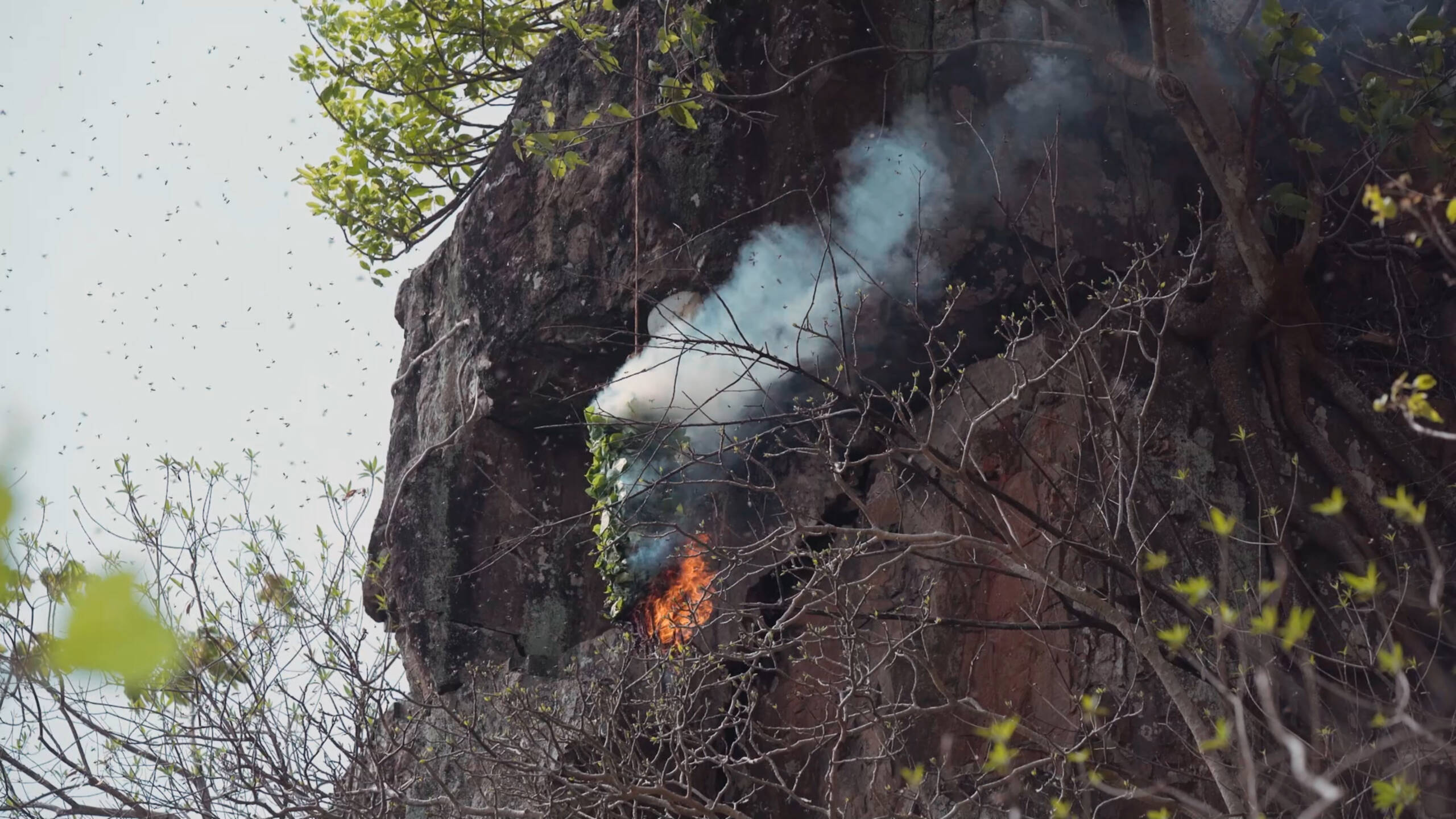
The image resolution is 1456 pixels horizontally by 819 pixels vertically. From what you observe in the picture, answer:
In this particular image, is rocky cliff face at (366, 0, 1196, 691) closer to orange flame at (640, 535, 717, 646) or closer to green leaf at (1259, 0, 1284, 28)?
orange flame at (640, 535, 717, 646)

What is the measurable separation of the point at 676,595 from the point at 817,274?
1.84m

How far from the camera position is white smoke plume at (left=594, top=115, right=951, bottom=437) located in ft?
19.7

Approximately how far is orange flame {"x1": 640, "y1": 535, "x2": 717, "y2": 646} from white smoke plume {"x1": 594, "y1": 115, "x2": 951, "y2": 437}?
2.44 ft

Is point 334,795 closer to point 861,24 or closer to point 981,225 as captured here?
point 981,225

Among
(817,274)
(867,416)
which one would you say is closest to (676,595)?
(867,416)

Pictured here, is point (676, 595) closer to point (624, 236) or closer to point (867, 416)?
point (867, 416)

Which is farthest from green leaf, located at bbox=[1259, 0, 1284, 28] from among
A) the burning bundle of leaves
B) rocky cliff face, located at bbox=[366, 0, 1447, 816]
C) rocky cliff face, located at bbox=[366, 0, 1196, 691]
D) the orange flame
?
the orange flame

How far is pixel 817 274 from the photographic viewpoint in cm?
588

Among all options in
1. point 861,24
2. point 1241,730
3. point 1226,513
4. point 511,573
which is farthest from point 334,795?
point 861,24

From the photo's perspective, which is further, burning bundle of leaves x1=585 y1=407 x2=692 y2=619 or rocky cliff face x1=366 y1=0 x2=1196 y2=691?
burning bundle of leaves x1=585 y1=407 x2=692 y2=619

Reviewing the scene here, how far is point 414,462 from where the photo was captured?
7.18 m

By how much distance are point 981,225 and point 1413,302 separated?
2006 millimetres


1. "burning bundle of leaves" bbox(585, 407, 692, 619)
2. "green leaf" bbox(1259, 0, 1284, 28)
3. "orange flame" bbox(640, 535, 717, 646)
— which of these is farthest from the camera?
"burning bundle of leaves" bbox(585, 407, 692, 619)

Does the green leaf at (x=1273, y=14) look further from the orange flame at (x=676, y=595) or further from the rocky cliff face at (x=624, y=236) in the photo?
the orange flame at (x=676, y=595)
